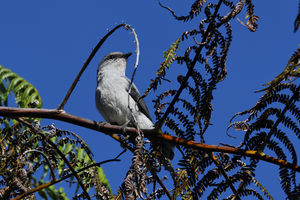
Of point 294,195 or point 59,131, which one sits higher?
point 59,131

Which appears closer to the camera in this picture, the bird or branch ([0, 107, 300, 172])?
branch ([0, 107, 300, 172])

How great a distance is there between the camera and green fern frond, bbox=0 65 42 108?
5.52 metres

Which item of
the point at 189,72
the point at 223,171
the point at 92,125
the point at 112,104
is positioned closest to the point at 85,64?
the point at 92,125

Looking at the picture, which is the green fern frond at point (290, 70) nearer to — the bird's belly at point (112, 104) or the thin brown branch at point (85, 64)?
the thin brown branch at point (85, 64)

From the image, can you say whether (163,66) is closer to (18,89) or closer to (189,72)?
(189,72)

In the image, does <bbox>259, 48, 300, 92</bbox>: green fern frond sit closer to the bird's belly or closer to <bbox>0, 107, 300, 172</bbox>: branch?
<bbox>0, 107, 300, 172</bbox>: branch

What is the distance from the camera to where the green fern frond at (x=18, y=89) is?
5520 mm

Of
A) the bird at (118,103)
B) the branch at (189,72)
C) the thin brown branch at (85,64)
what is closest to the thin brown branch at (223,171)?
the branch at (189,72)

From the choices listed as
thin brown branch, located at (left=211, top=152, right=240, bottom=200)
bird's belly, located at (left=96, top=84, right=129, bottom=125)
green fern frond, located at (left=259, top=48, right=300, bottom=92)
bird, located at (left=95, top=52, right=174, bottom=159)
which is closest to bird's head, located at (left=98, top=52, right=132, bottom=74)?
bird, located at (left=95, top=52, right=174, bottom=159)

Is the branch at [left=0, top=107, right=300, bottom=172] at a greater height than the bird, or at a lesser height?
lesser

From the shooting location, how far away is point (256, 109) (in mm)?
2533

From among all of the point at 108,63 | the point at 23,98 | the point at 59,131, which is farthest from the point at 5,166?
the point at 108,63

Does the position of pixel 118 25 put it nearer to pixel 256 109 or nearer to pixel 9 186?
pixel 256 109

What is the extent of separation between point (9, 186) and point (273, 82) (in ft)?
6.11
